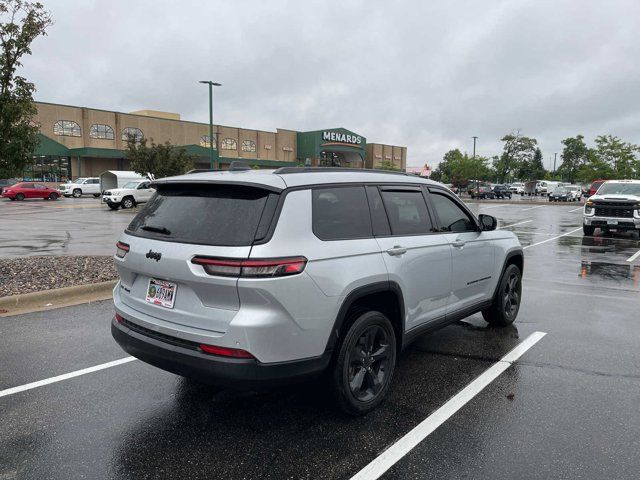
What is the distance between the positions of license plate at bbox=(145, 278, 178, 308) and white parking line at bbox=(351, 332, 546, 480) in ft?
5.28

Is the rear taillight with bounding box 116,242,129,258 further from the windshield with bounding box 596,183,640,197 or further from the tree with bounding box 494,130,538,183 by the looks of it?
the tree with bounding box 494,130,538,183

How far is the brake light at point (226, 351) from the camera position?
301cm

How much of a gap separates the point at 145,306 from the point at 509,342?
3.87 meters

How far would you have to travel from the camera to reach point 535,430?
11.4 ft

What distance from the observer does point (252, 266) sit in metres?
2.97

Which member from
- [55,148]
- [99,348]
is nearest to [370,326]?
[99,348]

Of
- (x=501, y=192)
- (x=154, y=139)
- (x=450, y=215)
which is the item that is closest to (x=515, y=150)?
(x=501, y=192)

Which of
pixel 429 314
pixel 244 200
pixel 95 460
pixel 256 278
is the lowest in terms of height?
pixel 95 460

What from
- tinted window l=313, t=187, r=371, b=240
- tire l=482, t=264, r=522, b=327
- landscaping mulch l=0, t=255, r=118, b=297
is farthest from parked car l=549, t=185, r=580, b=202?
tinted window l=313, t=187, r=371, b=240

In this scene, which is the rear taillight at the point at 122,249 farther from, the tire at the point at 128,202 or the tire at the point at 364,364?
the tire at the point at 128,202

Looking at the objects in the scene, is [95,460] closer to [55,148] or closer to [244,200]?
[244,200]

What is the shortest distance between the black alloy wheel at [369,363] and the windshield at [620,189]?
53.7 feet

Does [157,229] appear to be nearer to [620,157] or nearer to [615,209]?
[615,209]

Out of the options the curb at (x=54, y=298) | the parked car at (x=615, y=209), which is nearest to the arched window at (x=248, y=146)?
the parked car at (x=615, y=209)
